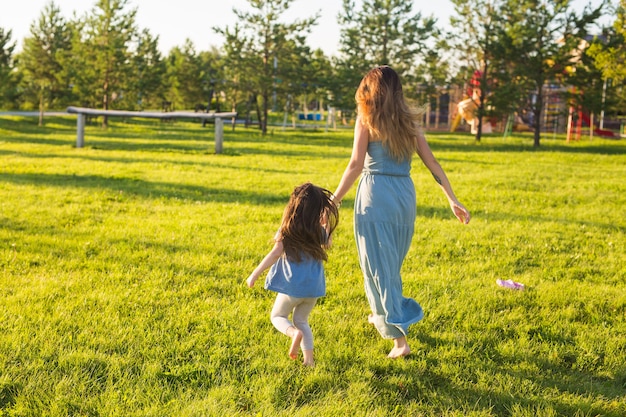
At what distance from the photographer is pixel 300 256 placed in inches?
149

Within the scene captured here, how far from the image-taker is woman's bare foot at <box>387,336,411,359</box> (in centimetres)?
404

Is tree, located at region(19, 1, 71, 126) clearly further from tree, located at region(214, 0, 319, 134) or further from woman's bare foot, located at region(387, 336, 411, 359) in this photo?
woman's bare foot, located at region(387, 336, 411, 359)

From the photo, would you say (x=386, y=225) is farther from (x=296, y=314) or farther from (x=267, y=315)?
(x=267, y=315)

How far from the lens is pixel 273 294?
209 inches

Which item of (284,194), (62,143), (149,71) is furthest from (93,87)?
(284,194)

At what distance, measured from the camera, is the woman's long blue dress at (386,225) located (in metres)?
3.92

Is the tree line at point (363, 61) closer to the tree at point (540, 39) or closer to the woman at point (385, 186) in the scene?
the tree at point (540, 39)

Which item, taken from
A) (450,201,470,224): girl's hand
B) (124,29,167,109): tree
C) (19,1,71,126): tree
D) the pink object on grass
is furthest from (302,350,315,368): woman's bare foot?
(19,1,71,126): tree

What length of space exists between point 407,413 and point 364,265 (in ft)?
3.52

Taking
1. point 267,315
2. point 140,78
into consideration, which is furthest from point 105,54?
point 267,315

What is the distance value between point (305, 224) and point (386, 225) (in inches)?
A: 22.2

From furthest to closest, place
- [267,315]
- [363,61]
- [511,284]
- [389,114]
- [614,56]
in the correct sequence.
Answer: [363,61] < [614,56] < [511,284] < [267,315] < [389,114]

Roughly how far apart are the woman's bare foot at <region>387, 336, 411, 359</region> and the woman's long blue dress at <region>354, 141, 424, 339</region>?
2.0 inches

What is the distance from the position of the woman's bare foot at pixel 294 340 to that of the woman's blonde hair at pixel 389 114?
1.30 meters
